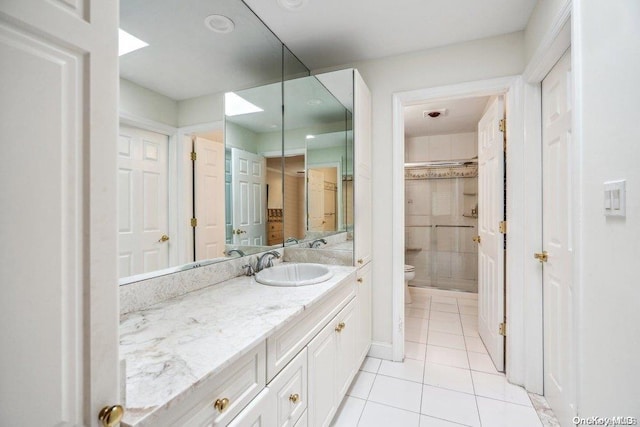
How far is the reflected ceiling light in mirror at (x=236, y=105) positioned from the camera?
5.02ft

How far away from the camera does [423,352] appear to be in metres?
2.38

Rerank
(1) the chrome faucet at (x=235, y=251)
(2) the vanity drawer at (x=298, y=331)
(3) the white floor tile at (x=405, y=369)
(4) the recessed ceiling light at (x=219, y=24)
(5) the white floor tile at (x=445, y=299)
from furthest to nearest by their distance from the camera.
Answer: (5) the white floor tile at (x=445, y=299) → (3) the white floor tile at (x=405, y=369) → (1) the chrome faucet at (x=235, y=251) → (4) the recessed ceiling light at (x=219, y=24) → (2) the vanity drawer at (x=298, y=331)

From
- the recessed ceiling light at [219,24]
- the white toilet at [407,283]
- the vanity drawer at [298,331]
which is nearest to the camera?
the vanity drawer at [298,331]

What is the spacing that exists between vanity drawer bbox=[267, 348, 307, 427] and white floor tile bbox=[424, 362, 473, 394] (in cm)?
120

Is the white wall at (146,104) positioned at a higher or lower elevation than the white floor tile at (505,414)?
higher

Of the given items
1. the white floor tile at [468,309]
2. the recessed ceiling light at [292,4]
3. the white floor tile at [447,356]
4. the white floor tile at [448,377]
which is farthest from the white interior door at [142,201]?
the white floor tile at [468,309]

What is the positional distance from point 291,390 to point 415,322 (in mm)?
2275

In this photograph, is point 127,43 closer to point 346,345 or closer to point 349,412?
point 346,345

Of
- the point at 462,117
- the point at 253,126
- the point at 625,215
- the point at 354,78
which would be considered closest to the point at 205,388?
the point at 625,215

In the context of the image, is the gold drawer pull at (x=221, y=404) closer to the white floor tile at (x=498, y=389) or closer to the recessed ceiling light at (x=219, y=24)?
the recessed ceiling light at (x=219, y=24)

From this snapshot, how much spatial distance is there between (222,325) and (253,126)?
4.18 feet

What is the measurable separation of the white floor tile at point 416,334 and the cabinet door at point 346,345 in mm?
972

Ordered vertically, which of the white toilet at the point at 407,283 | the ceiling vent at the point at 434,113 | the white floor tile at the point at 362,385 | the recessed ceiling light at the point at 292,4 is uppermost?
the recessed ceiling light at the point at 292,4

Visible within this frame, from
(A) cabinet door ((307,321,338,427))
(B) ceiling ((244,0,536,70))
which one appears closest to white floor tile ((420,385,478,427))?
(A) cabinet door ((307,321,338,427))
